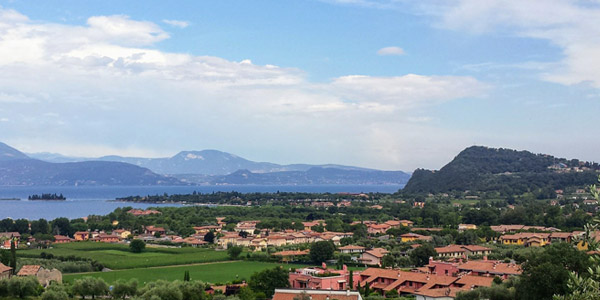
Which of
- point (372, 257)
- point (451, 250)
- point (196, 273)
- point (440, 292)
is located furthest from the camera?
point (451, 250)

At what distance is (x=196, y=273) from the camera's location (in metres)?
43.8

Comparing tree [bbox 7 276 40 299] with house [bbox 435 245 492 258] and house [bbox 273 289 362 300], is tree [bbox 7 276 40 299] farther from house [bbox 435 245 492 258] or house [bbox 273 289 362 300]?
house [bbox 435 245 492 258]

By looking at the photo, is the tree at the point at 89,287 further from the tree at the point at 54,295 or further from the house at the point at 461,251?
the house at the point at 461,251

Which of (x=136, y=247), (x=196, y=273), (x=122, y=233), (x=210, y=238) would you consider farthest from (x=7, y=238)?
(x=196, y=273)

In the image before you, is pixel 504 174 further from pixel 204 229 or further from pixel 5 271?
pixel 5 271

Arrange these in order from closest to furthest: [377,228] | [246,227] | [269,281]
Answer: [269,281] → [377,228] → [246,227]

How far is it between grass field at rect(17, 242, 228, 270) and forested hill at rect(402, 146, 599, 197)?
3215 inches

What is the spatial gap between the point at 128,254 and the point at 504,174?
124837mm

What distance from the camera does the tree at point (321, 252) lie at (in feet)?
160

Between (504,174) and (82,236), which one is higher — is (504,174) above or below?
above

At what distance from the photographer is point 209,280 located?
3972 centimetres

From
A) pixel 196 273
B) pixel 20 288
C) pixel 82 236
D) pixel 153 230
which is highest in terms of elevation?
pixel 20 288

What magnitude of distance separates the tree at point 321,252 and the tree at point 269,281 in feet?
47.4

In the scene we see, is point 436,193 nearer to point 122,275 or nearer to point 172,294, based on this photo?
point 122,275
